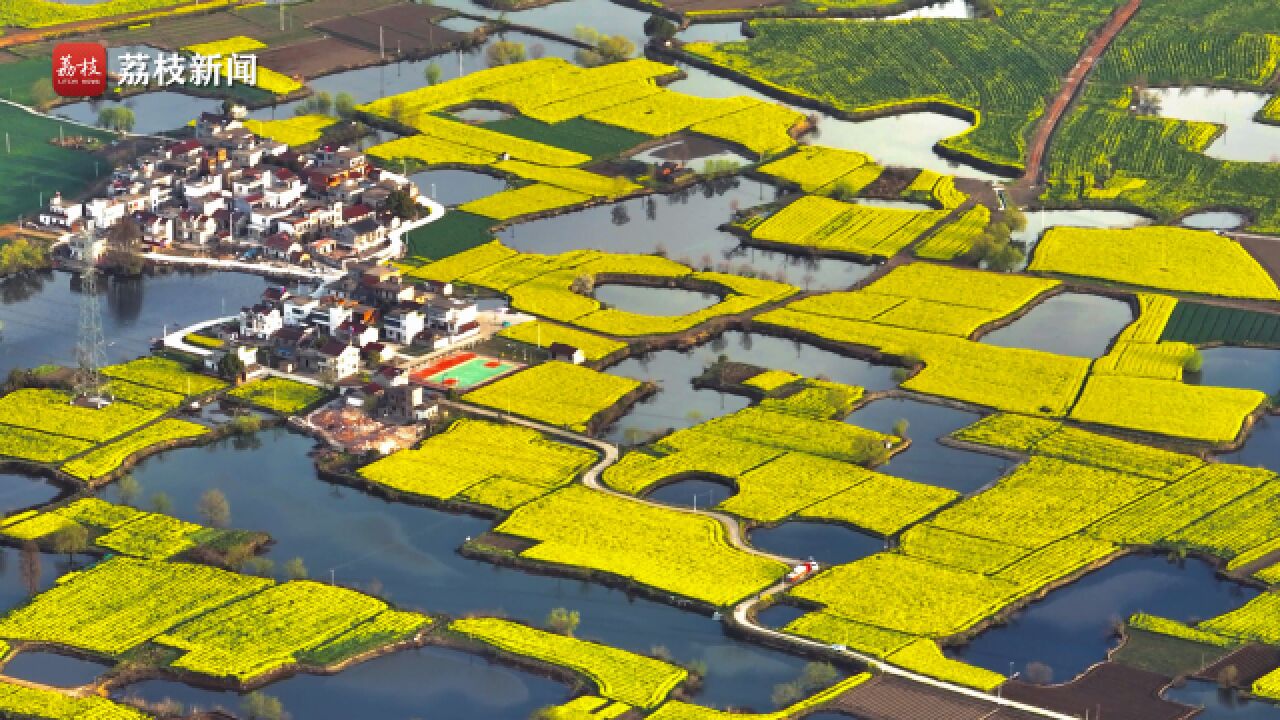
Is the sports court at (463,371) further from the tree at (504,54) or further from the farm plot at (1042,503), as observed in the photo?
the tree at (504,54)

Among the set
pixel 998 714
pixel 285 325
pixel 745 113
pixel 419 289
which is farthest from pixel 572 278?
pixel 998 714

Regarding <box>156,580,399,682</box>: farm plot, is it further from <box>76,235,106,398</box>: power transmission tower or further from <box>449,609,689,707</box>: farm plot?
<box>76,235,106,398</box>: power transmission tower

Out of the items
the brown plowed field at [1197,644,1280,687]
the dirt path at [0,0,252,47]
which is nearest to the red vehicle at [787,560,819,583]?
the brown plowed field at [1197,644,1280,687]

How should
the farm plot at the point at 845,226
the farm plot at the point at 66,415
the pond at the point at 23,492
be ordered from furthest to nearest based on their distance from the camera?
the farm plot at the point at 845,226
the farm plot at the point at 66,415
the pond at the point at 23,492

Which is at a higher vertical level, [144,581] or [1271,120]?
[1271,120]

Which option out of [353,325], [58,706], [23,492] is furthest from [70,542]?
[353,325]

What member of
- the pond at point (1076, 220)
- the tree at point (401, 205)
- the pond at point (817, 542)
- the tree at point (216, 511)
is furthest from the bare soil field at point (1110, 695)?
the tree at point (401, 205)

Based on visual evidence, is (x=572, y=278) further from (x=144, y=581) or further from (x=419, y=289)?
(x=144, y=581)

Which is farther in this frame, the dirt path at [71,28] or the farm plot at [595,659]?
the dirt path at [71,28]
